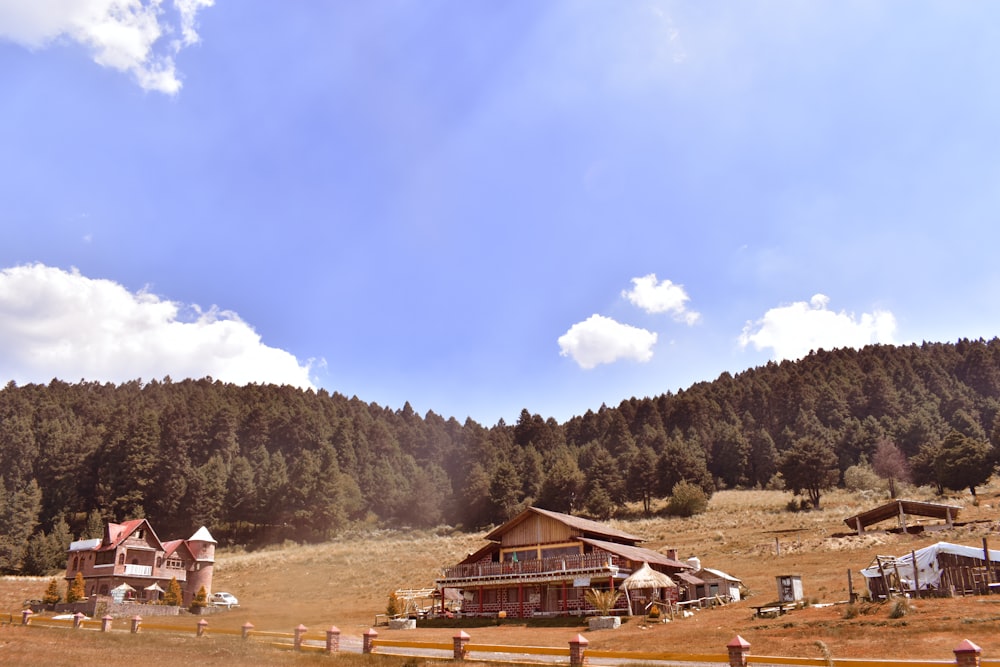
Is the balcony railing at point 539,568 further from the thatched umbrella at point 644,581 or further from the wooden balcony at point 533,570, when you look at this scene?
the thatched umbrella at point 644,581

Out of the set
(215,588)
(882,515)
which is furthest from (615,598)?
(215,588)

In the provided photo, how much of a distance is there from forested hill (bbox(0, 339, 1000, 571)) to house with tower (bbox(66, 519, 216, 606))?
25.4m

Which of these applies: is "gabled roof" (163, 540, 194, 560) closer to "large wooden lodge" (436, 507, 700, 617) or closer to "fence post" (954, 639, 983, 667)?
"large wooden lodge" (436, 507, 700, 617)

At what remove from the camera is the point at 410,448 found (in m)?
152

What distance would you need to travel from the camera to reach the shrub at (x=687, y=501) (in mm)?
91062

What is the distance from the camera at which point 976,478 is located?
258 feet

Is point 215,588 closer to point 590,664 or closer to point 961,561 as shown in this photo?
point 590,664

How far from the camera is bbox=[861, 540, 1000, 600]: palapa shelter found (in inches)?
1200

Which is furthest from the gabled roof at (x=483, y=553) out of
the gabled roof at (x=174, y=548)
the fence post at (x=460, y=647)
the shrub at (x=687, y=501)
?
the shrub at (x=687, y=501)

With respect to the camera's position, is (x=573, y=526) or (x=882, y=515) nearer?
(x=573, y=526)

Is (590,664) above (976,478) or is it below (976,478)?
below

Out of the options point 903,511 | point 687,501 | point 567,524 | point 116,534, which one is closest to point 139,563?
point 116,534

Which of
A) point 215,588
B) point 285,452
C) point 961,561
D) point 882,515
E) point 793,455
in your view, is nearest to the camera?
point 961,561

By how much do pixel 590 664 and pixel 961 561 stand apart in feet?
70.5
